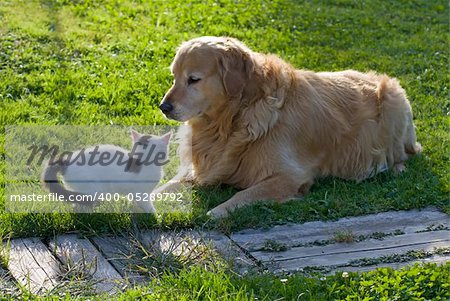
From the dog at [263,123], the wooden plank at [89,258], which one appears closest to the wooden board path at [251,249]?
the wooden plank at [89,258]

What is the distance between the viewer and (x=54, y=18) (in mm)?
9812

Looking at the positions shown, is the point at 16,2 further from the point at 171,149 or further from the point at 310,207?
the point at 310,207

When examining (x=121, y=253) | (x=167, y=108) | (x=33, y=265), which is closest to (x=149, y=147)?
(x=167, y=108)

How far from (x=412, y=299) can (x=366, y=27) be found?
278 inches

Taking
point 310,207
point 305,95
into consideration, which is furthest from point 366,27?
point 310,207

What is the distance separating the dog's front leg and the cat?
0.55m

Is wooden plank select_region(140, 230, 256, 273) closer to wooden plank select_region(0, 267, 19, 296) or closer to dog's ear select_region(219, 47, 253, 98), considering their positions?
wooden plank select_region(0, 267, 19, 296)

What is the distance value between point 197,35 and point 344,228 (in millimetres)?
4653

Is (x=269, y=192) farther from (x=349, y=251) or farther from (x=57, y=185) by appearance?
(x=57, y=185)

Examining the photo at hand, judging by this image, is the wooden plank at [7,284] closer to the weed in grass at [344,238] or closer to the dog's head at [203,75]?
the dog's head at [203,75]

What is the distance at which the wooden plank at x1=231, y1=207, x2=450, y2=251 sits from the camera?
5.34m

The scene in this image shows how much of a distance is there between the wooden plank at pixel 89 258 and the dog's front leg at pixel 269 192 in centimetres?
107

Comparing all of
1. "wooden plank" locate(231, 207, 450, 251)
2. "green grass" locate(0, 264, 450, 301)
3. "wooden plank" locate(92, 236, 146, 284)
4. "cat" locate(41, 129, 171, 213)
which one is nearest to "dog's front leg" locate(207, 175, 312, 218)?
"wooden plank" locate(231, 207, 450, 251)

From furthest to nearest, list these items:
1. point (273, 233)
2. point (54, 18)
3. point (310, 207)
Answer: point (54, 18) < point (310, 207) < point (273, 233)
